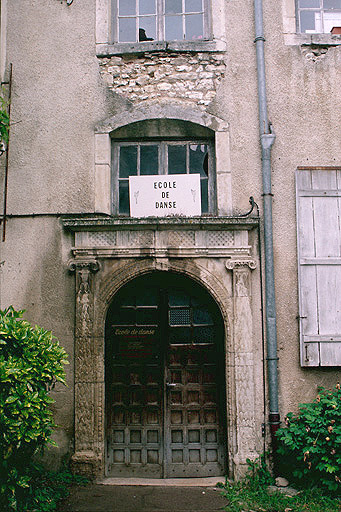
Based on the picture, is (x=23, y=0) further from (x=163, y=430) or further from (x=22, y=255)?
(x=163, y=430)

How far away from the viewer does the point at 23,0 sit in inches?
247

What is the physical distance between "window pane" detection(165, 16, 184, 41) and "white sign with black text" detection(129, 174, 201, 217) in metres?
1.86

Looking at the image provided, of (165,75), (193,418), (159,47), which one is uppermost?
(159,47)

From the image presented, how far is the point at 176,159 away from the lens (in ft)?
20.2

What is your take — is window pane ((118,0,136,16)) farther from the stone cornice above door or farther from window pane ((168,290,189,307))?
window pane ((168,290,189,307))

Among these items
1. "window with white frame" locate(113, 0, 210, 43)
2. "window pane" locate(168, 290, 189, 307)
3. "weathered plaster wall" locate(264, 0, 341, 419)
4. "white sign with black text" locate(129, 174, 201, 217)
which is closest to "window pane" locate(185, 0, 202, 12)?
"window with white frame" locate(113, 0, 210, 43)

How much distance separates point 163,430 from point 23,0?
582 centimetres

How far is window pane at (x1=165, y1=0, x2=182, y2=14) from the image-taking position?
6.28 m

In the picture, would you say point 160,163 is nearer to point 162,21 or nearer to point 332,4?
point 162,21

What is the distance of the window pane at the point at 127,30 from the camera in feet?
20.5

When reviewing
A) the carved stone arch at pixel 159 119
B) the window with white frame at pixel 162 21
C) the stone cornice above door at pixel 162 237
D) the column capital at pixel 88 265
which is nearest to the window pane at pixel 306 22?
the window with white frame at pixel 162 21

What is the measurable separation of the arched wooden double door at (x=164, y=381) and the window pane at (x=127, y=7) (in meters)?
3.48

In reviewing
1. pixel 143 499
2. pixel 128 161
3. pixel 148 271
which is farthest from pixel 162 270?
pixel 143 499

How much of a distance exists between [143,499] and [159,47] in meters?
5.33
